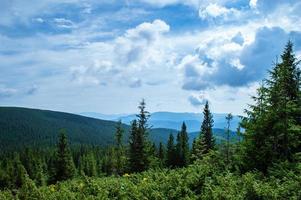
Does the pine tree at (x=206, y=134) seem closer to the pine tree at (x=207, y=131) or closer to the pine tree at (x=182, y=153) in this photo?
the pine tree at (x=207, y=131)

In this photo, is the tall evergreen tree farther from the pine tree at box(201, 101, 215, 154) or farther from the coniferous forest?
the pine tree at box(201, 101, 215, 154)

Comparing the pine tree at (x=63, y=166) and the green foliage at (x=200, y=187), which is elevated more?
the green foliage at (x=200, y=187)

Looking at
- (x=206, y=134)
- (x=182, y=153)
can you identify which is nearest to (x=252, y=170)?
(x=206, y=134)

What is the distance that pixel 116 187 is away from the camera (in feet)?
67.1

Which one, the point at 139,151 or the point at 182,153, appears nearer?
the point at 139,151

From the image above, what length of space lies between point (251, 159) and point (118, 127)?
5913cm

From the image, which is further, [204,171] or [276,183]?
[204,171]

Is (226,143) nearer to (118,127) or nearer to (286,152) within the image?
(286,152)

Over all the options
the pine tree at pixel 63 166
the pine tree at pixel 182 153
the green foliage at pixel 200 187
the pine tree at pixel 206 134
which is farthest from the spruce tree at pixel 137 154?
the green foliage at pixel 200 187

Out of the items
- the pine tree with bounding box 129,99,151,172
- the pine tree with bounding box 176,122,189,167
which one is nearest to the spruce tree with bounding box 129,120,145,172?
the pine tree with bounding box 129,99,151,172

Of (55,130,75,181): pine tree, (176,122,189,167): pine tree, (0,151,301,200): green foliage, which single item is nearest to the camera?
(0,151,301,200): green foliage

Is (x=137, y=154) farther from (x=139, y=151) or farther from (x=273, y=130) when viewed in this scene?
(x=273, y=130)

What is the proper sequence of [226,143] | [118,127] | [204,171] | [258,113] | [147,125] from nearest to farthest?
Result: [204,171], [258,113], [226,143], [147,125], [118,127]

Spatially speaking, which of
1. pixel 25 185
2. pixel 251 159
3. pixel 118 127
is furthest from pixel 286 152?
pixel 118 127
